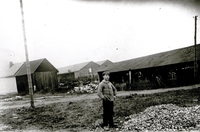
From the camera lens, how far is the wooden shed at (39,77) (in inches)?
1047

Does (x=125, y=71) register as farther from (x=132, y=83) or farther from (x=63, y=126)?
(x=63, y=126)

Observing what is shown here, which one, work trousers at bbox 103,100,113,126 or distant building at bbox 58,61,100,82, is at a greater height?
work trousers at bbox 103,100,113,126

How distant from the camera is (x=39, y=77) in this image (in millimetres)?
26984

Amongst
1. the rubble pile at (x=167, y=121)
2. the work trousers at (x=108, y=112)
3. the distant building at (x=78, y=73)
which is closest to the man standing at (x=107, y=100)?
the work trousers at (x=108, y=112)

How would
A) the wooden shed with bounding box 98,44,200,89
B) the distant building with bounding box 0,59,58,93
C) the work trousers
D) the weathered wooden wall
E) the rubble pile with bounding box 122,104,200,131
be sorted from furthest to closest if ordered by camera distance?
1. the distant building with bounding box 0,59,58,93
2. the weathered wooden wall
3. the wooden shed with bounding box 98,44,200,89
4. the work trousers
5. the rubble pile with bounding box 122,104,200,131

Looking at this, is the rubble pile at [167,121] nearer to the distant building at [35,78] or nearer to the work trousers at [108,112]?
the work trousers at [108,112]

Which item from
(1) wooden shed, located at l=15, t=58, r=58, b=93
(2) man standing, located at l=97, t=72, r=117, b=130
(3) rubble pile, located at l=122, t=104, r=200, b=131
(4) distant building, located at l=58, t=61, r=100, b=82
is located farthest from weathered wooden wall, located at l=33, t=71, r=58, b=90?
(3) rubble pile, located at l=122, t=104, r=200, b=131

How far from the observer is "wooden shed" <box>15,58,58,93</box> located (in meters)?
26.6

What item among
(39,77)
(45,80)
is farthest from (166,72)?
(39,77)

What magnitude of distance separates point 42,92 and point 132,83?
1218cm

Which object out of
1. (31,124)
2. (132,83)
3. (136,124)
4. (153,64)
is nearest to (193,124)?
(136,124)

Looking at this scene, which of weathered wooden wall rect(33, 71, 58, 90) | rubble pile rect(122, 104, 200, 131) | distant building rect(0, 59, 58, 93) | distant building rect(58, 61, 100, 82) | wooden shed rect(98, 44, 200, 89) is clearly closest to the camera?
rubble pile rect(122, 104, 200, 131)

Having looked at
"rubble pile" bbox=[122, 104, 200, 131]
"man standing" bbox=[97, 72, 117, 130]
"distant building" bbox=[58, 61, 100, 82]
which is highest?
"man standing" bbox=[97, 72, 117, 130]

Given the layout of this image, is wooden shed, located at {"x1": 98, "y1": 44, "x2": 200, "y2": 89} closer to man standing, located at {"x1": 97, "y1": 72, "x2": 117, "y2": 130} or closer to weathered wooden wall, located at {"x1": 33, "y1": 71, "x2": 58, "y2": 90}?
weathered wooden wall, located at {"x1": 33, "y1": 71, "x2": 58, "y2": 90}
